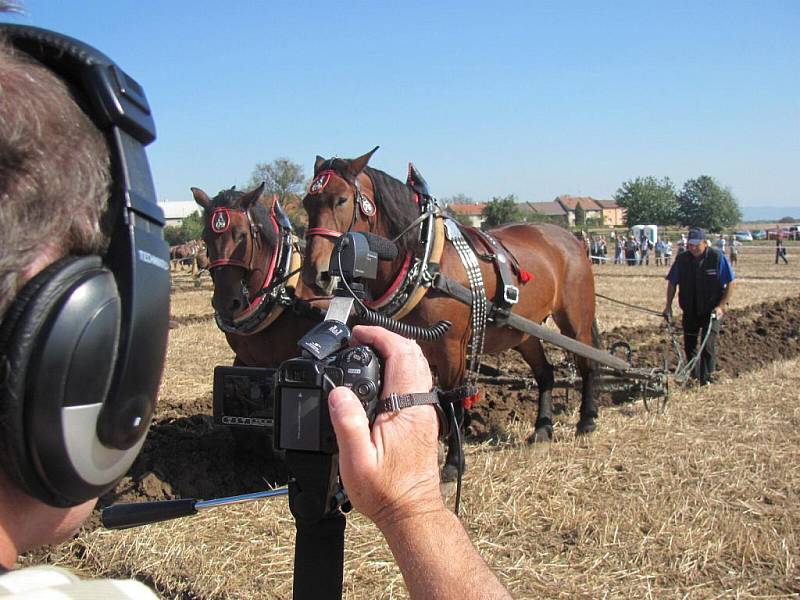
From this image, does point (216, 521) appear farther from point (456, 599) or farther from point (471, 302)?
point (456, 599)

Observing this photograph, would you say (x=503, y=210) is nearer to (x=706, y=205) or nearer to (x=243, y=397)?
(x=706, y=205)

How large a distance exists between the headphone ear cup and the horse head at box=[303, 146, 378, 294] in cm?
319

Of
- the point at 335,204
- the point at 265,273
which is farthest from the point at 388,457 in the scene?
the point at 265,273

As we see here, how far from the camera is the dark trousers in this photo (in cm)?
730

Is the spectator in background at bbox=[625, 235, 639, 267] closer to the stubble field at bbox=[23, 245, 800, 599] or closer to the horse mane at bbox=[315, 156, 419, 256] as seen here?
the stubble field at bbox=[23, 245, 800, 599]

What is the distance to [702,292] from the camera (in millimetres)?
7590

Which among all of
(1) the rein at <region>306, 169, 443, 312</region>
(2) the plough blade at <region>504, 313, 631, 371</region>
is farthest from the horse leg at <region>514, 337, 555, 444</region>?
(1) the rein at <region>306, 169, 443, 312</region>

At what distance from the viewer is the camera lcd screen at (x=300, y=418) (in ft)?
4.02

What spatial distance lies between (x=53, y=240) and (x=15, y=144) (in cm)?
10

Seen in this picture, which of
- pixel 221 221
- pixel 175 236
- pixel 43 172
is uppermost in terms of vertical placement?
pixel 175 236

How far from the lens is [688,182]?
88125 mm

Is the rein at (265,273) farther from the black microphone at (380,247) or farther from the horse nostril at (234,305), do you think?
the black microphone at (380,247)

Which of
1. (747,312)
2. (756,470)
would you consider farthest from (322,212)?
(747,312)

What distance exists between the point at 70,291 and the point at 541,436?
16.5ft
